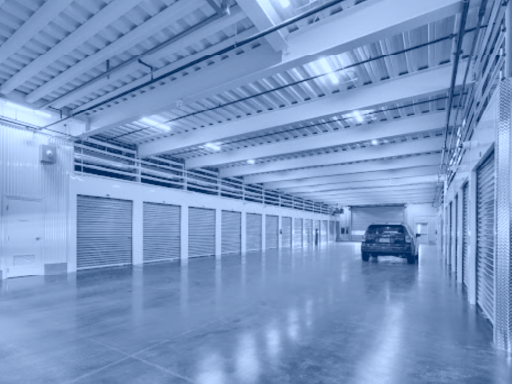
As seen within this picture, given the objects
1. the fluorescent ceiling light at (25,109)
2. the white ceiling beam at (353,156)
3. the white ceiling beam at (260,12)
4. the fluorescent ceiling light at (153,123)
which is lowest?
the white ceiling beam at (353,156)

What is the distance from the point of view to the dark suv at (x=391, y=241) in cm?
1234

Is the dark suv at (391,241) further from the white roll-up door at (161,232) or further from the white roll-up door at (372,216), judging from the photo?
the white roll-up door at (372,216)

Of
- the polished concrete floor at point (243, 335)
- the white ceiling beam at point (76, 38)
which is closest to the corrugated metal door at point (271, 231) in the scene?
the polished concrete floor at point (243, 335)

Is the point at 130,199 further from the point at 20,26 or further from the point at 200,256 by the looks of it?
the point at 20,26

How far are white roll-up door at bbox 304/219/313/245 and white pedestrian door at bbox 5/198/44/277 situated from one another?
70.0 feet

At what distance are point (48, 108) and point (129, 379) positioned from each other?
8.84 m

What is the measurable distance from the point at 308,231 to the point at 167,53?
24290mm

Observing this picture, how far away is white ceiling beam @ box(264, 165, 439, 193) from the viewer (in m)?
16.5

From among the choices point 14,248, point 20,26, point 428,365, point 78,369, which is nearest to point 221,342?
point 78,369

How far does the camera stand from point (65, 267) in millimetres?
10000

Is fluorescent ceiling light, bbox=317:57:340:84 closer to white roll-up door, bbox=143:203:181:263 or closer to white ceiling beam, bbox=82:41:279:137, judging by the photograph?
white ceiling beam, bbox=82:41:279:137

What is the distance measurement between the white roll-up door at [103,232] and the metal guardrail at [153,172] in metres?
1.15

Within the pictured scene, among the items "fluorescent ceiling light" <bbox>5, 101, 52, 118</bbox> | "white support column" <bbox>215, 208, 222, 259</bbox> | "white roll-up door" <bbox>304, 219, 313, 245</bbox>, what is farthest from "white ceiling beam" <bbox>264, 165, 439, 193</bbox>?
"fluorescent ceiling light" <bbox>5, 101, 52, 118</bbox>

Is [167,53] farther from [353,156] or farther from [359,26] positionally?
[353,156]
